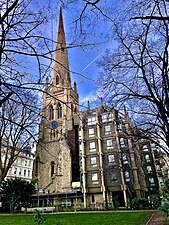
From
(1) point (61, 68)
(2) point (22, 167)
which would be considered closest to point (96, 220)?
(1) point (61, 68)

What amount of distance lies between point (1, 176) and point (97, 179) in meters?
22.9

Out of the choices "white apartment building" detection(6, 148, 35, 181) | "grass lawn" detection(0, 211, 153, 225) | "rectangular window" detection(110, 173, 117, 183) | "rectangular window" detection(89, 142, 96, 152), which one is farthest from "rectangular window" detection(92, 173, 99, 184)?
"white apartment building" detection(6, 148, 35, 181)

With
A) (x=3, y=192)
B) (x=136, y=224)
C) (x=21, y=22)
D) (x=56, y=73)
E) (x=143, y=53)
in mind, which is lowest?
(x=136, y=224)

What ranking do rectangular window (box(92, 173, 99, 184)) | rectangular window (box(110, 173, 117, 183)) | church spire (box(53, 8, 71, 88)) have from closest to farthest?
church spire (box(53, 8, 71, 88)) < rectangular window (box(110, 173, 117, 183)) < rectangular window (box(92, 173, 99, 184))

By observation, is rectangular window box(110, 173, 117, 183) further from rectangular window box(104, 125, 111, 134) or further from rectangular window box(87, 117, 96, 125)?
rectangular window box(87, 117, 96, 125)

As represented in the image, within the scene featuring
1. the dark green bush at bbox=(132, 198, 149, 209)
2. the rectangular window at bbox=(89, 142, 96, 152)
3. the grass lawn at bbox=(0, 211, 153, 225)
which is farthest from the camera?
the rectangular window at bbox=(89, 142, 96, 152)

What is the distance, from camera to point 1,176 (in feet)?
55.0

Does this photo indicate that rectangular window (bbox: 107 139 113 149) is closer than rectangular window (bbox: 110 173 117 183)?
No

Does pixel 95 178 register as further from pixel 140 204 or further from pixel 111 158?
pixel 140 204

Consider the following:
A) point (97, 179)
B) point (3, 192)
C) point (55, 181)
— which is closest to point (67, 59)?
point (3, 192)

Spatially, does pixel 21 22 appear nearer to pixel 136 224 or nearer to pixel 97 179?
pixel 136 224

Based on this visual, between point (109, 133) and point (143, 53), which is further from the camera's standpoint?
point (109, 133)

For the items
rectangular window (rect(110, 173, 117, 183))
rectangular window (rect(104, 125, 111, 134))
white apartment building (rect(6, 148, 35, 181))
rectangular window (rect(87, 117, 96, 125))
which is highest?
rectangular window (rect(87, 117, 96, 125))

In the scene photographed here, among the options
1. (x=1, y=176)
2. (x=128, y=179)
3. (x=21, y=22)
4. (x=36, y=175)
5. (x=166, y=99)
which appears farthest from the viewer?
(x=36, y=175)
